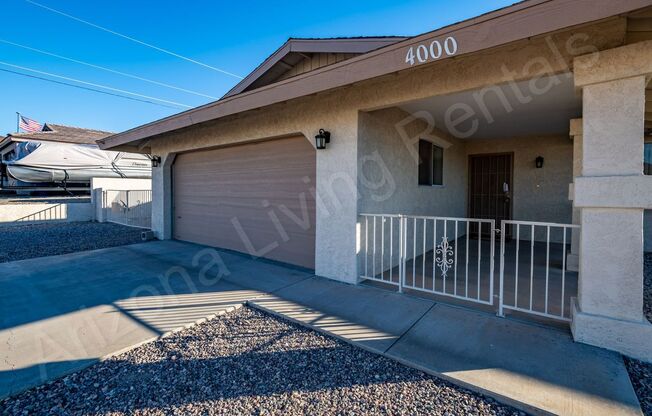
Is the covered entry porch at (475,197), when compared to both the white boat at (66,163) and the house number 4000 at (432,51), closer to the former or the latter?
the house number 4000 at (432,51)

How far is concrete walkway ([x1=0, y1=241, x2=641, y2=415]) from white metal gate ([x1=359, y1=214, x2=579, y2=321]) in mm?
347

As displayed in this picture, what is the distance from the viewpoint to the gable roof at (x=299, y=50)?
4.91 metres

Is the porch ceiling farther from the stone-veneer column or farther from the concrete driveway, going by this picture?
the concrete driveway

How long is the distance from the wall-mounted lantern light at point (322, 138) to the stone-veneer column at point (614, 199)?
274cm

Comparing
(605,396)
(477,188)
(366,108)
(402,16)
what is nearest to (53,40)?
(402,16)

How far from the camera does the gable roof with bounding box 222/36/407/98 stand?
4.91 metres

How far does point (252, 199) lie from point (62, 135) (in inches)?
550

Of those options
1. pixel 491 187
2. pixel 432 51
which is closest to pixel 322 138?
pixel 432 51

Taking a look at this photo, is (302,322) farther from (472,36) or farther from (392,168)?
(472,36)

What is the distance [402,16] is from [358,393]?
21.7 ft

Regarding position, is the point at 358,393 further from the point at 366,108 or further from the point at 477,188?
the point at 477,188

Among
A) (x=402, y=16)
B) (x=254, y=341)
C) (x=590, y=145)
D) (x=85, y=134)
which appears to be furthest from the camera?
(x=85, y=134)

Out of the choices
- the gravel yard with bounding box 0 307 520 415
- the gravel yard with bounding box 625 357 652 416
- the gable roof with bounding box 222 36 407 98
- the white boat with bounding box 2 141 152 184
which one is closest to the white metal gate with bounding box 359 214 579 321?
the gravel yard with bounding box 625 357 652 416

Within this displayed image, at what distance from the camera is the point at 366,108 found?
13.1 ft
